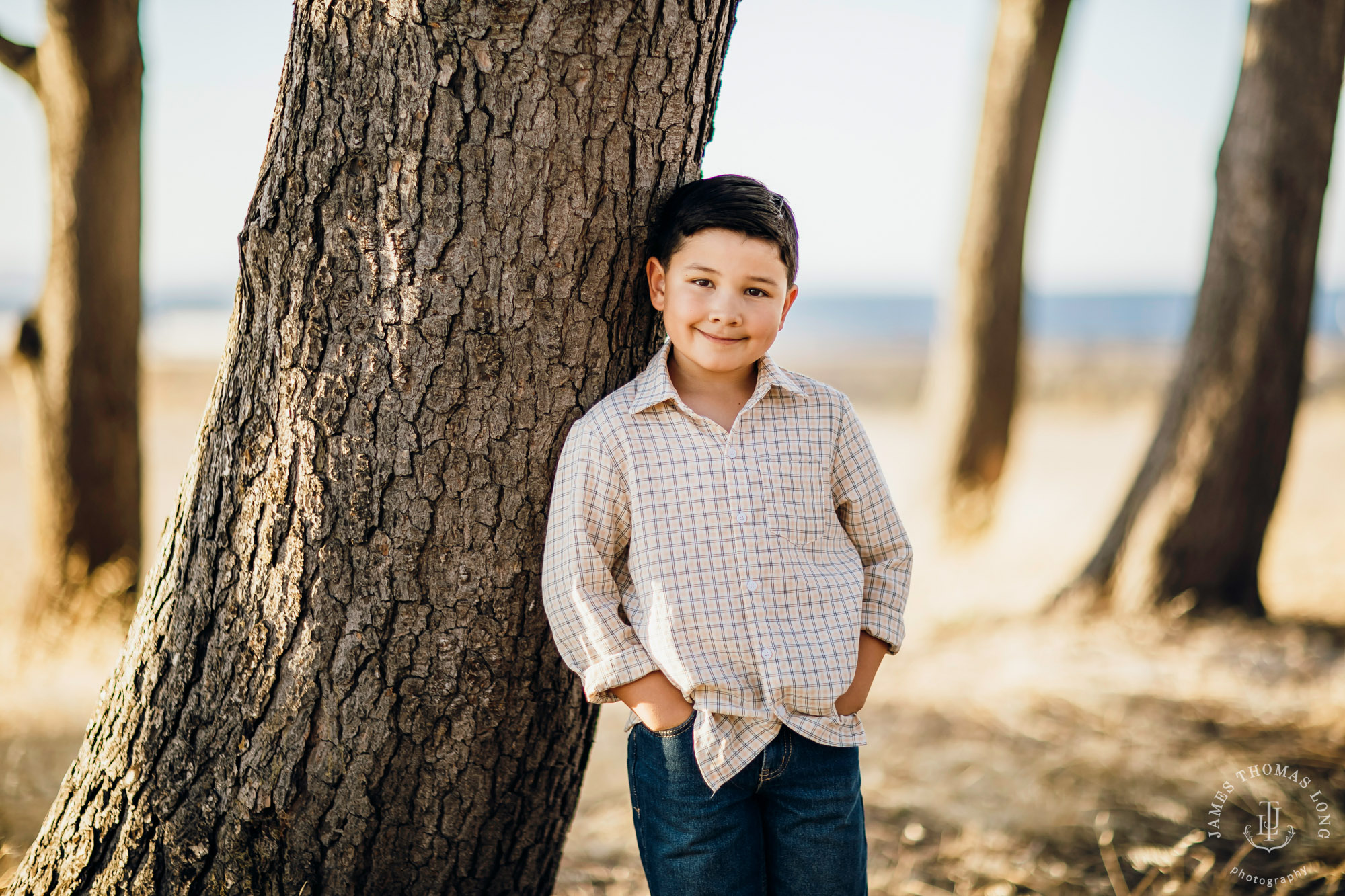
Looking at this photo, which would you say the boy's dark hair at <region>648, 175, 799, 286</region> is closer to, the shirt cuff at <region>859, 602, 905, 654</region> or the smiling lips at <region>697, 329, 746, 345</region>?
the smiling lips at <region>697, 329, 746, 345</region>

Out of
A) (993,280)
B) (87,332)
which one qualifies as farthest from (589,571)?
(993,280)

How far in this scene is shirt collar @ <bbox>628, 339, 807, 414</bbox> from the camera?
1718mm

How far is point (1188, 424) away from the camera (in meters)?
4.54

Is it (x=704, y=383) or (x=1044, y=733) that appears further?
(x=1044, y=733)

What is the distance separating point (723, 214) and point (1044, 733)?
2827 mm

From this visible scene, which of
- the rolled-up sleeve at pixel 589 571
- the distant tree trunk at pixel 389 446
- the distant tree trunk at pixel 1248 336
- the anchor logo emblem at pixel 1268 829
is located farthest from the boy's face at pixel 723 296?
the distant tree trunk at pixel 1248 336

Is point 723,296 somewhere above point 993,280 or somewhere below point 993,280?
below

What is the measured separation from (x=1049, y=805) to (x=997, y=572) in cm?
279

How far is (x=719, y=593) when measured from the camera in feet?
5.50

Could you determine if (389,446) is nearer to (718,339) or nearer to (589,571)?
(589,571)

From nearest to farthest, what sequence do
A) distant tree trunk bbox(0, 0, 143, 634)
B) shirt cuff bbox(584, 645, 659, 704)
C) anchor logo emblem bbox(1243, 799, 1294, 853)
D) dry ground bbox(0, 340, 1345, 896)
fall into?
shirt cuff bbox(584, 645, 659, 704), dry ground bbox(0, 340, 1345, 896), anchor logo emblem bbox(1243, 799, 1294, 853), distant tree trunk bbox(0, 0, 143, 634)

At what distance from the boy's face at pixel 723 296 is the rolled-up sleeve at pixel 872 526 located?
26 cm

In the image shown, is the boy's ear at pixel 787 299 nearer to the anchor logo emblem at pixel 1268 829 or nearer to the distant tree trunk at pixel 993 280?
the anchor logo emblem at pixel 1268 829

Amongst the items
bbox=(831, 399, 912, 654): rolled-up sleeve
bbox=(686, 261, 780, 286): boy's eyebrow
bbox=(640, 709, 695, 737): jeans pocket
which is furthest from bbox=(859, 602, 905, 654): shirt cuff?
bbox=(686, 261, 780, 286): boy's eyebrow
